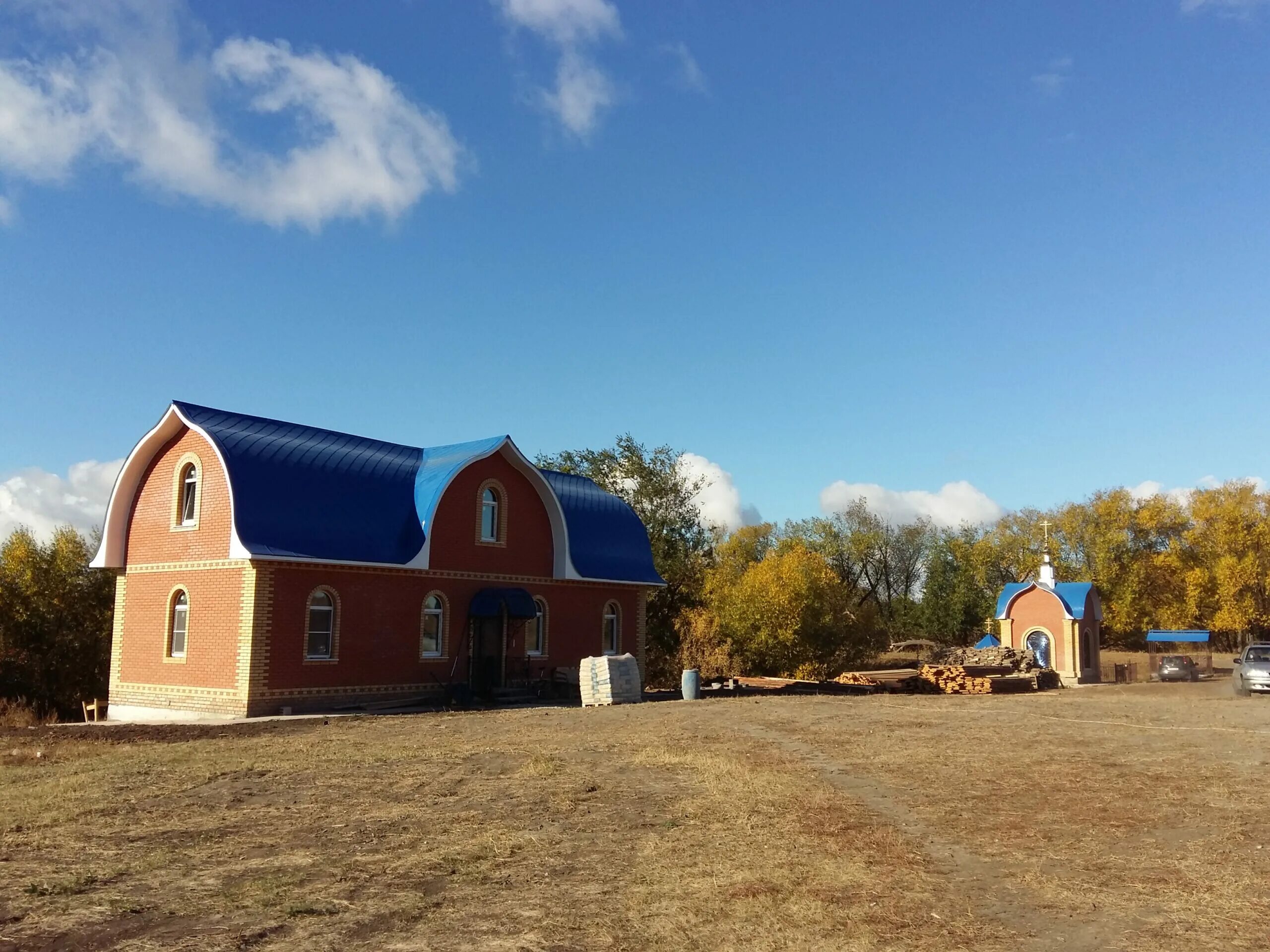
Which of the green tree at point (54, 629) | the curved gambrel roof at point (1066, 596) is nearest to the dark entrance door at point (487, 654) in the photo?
the green tree at point (54, 629)

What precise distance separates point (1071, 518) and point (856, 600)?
553 inches

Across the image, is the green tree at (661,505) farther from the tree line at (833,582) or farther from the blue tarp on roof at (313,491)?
the blue tarp on roof at (313,491)

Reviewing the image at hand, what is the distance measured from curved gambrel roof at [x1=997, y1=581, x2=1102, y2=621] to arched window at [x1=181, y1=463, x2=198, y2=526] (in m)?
28.5

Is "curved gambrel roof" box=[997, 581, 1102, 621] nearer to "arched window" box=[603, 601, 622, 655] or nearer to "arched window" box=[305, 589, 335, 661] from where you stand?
"arched window" box=[603, 601, 622, 655]

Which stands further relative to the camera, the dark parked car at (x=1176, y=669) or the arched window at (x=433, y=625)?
the dark parked car at (x=1176, y=669)

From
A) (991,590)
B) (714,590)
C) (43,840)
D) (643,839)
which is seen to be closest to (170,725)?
(43,840)

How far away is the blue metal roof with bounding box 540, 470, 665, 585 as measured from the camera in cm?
2773

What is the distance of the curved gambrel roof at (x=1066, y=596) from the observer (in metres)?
37.2

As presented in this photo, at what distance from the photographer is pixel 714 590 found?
128 feet

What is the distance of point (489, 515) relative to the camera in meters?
25.4

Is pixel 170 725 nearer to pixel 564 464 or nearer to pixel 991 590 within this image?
pixel 564 464

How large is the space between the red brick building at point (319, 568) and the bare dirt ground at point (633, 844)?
4937 mm

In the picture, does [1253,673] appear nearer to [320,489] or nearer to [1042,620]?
[1042,620]

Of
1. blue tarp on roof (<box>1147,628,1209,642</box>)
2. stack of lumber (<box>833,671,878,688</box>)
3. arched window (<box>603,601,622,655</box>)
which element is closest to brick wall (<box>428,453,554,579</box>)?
arched window (<box>603,601,622,655</box>)
